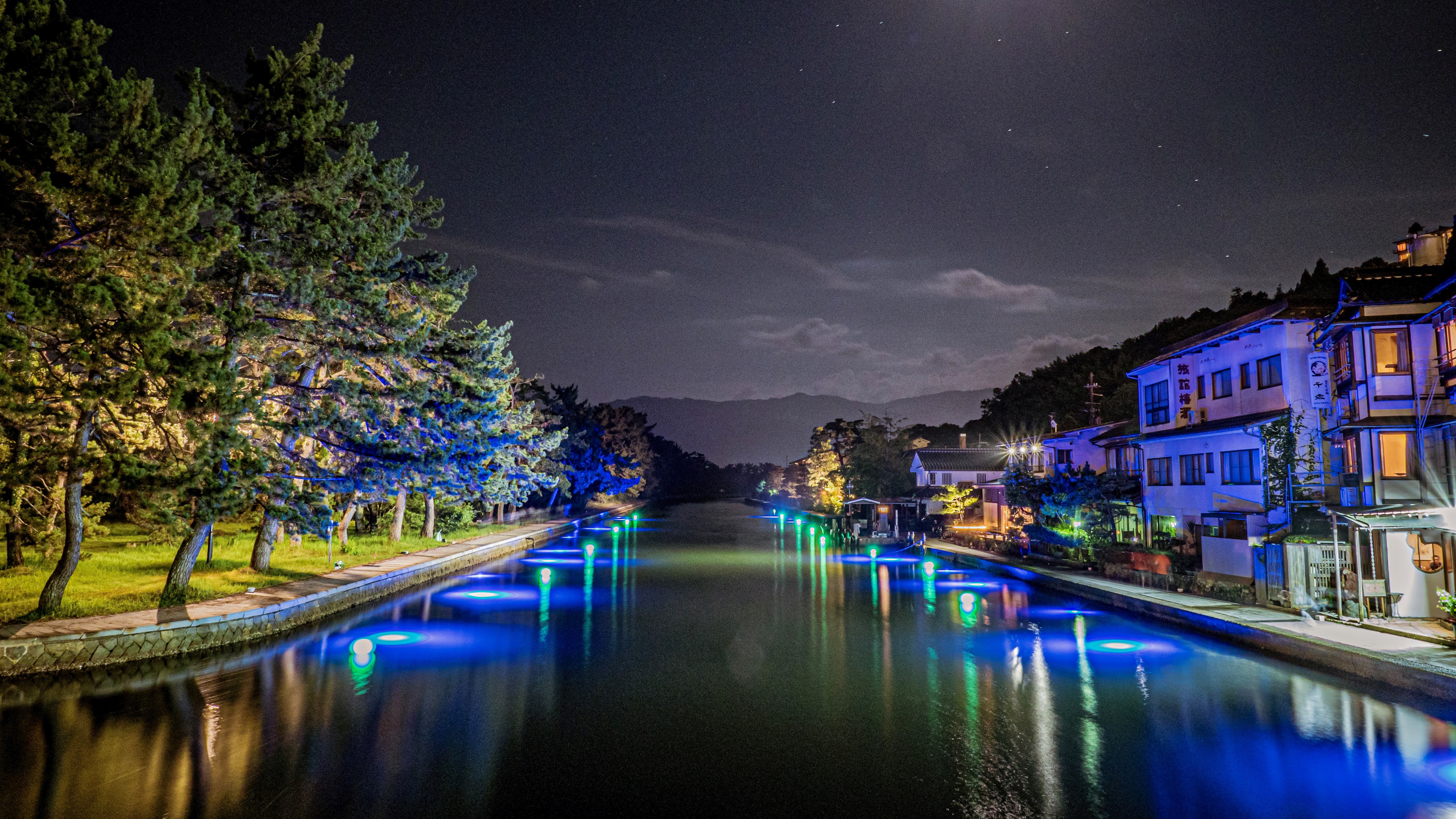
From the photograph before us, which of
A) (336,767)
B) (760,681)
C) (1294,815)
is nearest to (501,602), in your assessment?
(760,681)

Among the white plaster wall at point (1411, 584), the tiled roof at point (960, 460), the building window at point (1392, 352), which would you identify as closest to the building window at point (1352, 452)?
the building window at point (1392, 352)

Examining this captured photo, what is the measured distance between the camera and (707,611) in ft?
68.7

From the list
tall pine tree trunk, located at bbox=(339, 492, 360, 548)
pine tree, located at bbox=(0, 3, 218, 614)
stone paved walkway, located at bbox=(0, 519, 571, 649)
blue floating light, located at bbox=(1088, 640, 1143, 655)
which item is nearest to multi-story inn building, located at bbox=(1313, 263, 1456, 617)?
blue floating light, located at bbox=(1088, 640, 1143, 655)

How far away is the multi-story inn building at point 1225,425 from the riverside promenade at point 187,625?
25255mm

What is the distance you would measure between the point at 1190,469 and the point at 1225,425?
3.80m

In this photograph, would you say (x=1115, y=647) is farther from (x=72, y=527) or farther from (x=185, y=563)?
(x=72, y=527)

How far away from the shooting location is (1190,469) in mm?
28250

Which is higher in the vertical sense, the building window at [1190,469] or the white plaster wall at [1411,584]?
the building window at [1190,469]

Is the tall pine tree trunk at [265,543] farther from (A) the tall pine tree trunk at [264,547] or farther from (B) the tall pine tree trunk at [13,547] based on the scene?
(B) the tall pine tree trunk at [13,547]

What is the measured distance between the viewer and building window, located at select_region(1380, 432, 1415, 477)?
1917 cm

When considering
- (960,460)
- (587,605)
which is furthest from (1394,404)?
(960,460)

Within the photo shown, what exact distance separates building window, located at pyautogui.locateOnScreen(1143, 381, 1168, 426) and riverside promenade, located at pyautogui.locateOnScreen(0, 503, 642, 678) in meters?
28.7

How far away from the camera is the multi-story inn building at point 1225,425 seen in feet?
75.0

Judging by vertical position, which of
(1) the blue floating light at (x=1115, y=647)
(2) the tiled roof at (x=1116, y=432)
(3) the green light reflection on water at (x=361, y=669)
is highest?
(2) the tiled roof at (x=1116, y=432)
